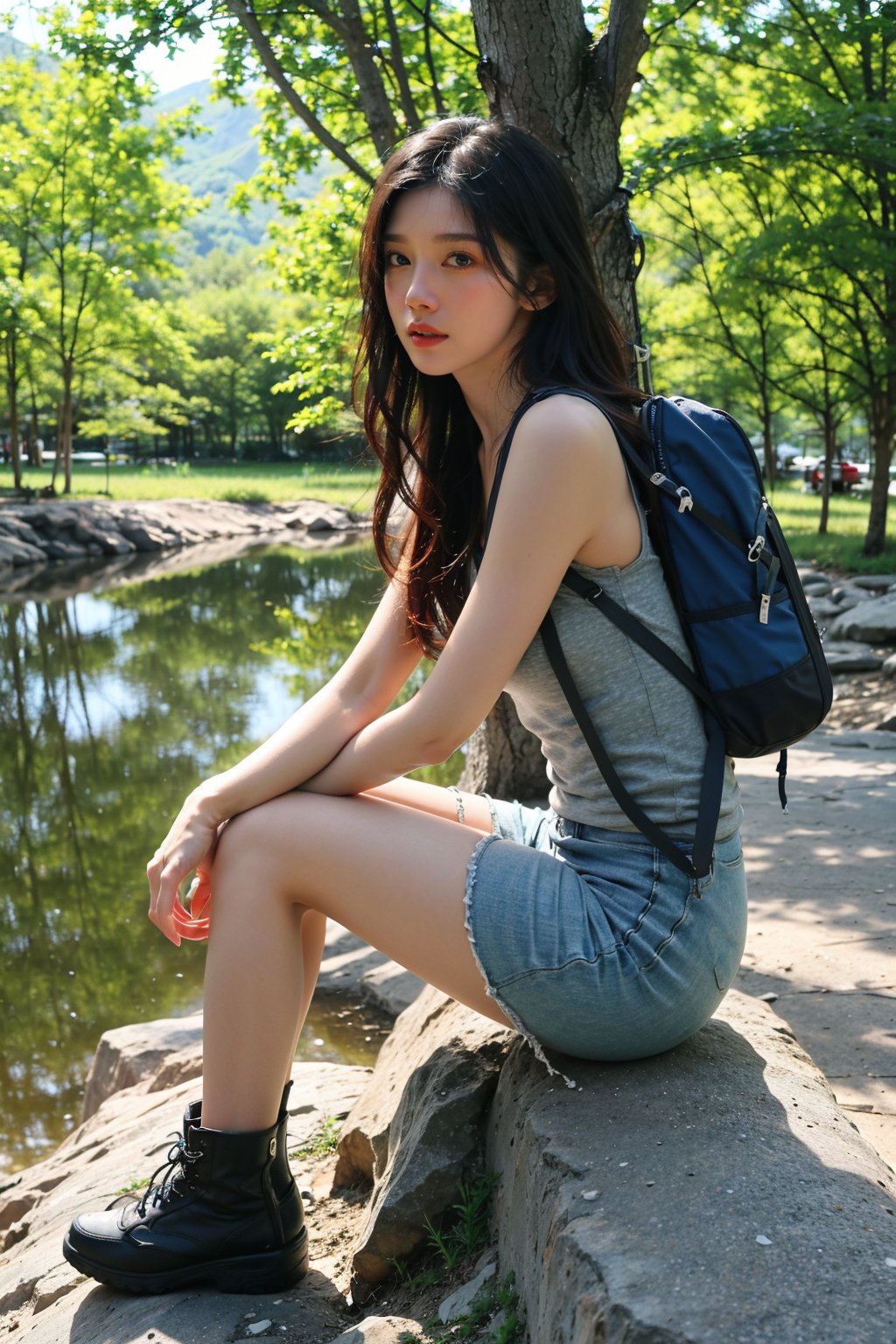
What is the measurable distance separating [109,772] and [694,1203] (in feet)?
22.9

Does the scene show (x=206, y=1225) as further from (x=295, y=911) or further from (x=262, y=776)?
(x=262, y=776)

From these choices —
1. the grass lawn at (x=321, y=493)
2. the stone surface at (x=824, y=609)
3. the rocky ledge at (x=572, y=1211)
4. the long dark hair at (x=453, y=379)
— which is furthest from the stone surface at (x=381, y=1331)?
the stone surface at (x=824, y=609)

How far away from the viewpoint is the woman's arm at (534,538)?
1.96m

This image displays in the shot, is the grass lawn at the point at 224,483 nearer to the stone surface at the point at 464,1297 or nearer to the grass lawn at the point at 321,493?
the grass lawn at the point at 321,493

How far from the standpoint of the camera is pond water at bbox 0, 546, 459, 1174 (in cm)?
481

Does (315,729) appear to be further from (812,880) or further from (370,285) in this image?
(812,880)

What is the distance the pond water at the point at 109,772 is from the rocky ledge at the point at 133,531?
377 centimetres

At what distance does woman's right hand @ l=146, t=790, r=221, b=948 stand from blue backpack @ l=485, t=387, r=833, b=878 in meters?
0.66

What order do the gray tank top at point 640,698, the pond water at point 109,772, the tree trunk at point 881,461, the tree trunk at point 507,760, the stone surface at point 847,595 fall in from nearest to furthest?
the gray tank top at point 640,698 → the pond water at point 109,772 → the tree trunk at point 507,760 → the stone surface at point 847,595 → the tree trunk at point 881,461

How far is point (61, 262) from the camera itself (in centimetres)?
2281

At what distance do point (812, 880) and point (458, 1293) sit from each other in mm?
2622

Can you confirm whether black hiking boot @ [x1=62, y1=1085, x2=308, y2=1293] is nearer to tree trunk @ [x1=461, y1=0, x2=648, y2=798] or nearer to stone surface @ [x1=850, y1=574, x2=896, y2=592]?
tree trunk @ [x1=461, y1=0, x2=648, y2=798]

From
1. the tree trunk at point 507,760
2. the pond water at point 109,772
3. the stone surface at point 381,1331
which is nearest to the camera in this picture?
the stone surface at point 381,1331

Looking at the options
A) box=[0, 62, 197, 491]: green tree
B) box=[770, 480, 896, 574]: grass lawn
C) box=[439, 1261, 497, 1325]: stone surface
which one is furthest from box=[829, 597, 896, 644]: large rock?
box=[0, 62, 197, 491]: green tree
